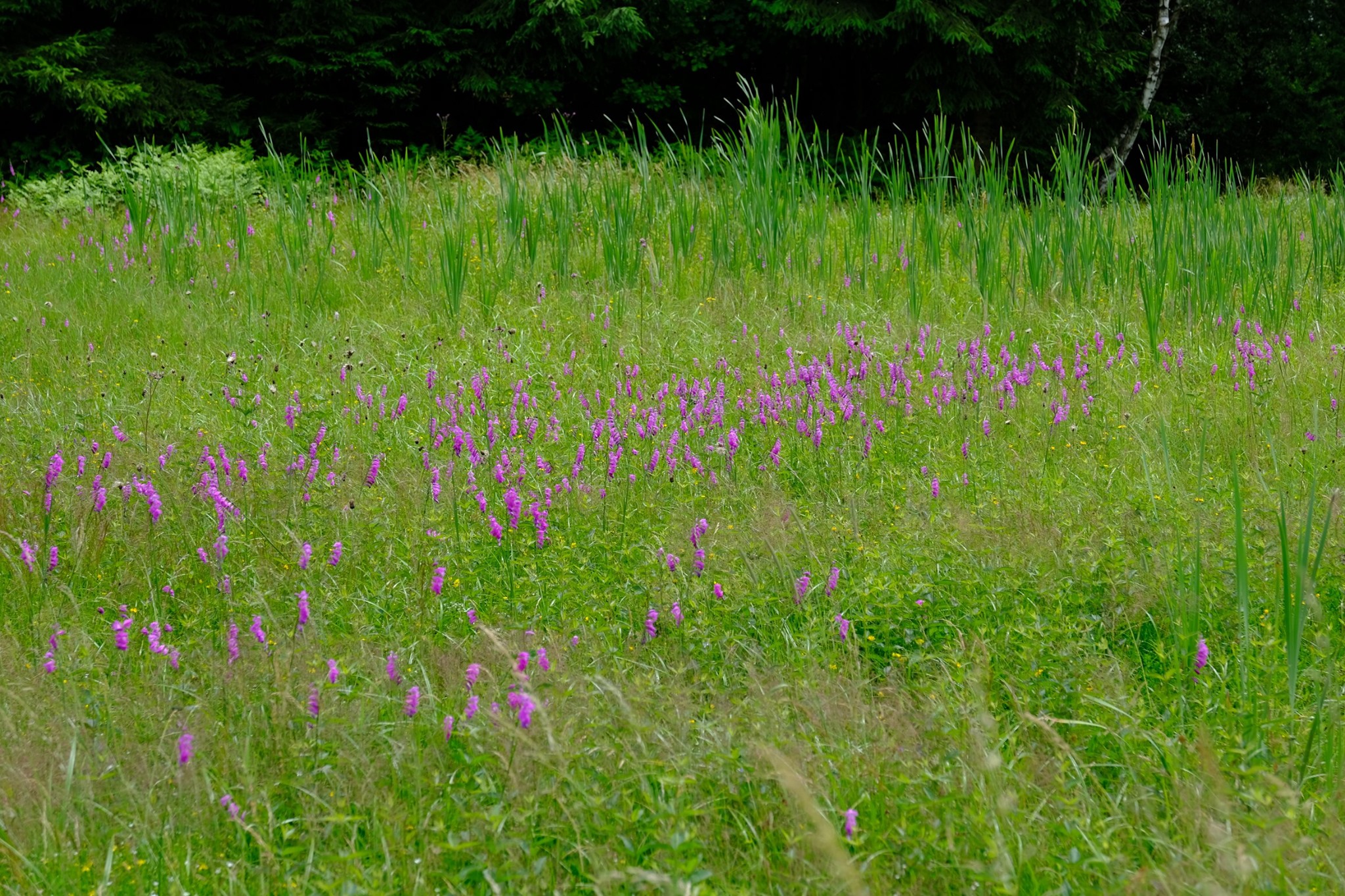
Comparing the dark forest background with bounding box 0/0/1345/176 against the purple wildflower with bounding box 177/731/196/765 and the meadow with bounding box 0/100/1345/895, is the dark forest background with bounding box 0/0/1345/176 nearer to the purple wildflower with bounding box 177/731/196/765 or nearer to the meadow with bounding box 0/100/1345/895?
the meadow with bounding box 0/100/1345/895

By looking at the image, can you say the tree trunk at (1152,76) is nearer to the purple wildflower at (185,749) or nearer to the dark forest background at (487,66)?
the dark forest background at (487,66)

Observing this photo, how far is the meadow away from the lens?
185 centimetres

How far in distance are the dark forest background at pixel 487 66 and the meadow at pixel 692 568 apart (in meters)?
7.73

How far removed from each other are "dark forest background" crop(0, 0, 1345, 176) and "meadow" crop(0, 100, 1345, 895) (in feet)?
25.4

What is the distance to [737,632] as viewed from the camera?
8.63 feet

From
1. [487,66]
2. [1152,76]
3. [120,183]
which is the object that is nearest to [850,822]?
[120,183]

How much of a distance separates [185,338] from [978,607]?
14.5 feet

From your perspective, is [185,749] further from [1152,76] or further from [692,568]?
[1152,76]

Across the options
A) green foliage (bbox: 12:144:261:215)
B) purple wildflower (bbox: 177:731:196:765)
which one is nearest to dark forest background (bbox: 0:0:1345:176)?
green foliage (bbox: 12:144:261:215)

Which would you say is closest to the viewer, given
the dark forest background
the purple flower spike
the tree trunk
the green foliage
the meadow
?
the purple flower spike

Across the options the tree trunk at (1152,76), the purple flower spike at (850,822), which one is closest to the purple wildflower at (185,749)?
the purple flower spike at (850,822)

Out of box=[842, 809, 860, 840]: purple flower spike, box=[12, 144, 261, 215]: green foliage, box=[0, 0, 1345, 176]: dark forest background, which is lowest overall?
box=[12, 144, 261, 215]: green foliage

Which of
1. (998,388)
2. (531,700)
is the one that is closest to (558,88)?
(998,388)

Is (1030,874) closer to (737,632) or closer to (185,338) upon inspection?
(737,632)
